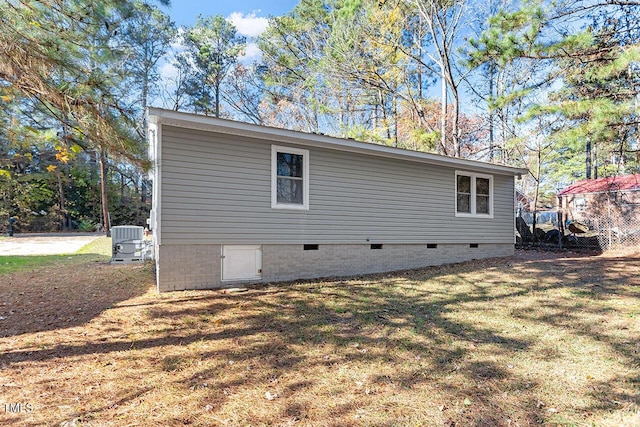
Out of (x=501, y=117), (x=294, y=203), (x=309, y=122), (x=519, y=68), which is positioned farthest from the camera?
(x=309, y=122)

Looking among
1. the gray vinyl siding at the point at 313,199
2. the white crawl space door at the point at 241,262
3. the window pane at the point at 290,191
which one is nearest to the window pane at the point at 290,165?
the window pane at the point at 290,191

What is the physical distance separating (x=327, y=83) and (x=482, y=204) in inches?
357

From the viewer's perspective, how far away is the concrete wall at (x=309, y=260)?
5828mm

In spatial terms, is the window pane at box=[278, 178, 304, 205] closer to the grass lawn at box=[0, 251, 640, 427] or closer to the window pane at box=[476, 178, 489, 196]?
the grass lawn at box=[0, 251, 640, 427]

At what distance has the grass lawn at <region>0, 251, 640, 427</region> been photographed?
247cm

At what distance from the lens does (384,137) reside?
17094 mm

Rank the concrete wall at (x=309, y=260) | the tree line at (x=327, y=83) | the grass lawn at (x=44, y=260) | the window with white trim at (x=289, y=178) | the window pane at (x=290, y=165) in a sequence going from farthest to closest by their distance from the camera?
the grass lawn at (x=44, y=260) < the window pane at (x=290, y=165) < the window with white trim at (x=289, y=178) < the concrete wall at (x=309, y=260) < the tree line at (x=327, y=83)

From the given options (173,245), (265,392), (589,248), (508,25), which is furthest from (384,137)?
(265,392)

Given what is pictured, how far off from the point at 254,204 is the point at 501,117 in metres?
13.6

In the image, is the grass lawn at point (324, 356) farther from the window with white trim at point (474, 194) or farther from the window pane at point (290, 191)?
the window with white trim at point (474, 194)

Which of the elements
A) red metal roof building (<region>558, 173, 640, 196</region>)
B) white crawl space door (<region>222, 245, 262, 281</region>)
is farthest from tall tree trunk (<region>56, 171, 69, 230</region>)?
red metal roof building (<region>558, 173, 640, 196</region>)

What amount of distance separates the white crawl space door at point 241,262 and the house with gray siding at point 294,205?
0.02 m

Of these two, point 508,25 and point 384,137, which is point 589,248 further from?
point 384,137

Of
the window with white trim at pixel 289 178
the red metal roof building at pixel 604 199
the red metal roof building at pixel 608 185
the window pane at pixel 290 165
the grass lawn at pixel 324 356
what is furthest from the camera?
the red metal roof building at pixel 608 185
